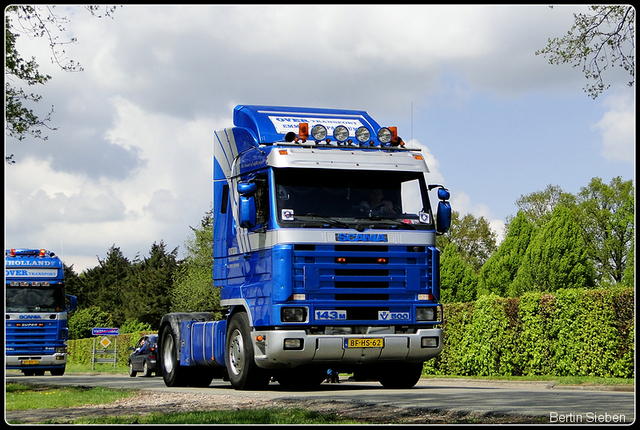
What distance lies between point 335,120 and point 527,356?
11.5 metres

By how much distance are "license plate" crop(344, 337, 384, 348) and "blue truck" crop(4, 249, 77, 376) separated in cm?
1735

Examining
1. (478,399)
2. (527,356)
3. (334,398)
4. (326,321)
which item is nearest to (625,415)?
(478,399)

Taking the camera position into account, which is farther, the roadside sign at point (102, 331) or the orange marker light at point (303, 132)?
the roadside sign at point (102, 331)

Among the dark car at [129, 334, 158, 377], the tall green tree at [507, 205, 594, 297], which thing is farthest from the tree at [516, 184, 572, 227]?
the dark car at [129, 334, 158, 377]

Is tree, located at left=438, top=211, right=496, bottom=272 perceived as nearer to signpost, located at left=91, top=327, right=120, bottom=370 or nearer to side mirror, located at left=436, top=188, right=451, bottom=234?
signpost, located at left=91, top=327, right=120, bottom=370

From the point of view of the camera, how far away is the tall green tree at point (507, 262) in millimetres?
53188

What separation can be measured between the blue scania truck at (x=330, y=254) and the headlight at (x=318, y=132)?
4cm

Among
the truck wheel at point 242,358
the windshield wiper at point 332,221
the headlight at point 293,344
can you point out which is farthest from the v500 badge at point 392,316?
the truck wheel at point 242,358

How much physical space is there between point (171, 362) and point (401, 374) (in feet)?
16.9

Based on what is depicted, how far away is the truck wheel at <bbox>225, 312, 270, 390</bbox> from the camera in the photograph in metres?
14.4

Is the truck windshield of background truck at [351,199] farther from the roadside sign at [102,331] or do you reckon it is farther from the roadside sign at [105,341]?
the roadside sign at [105,341]

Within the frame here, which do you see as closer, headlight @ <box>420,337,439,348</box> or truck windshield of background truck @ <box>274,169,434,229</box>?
truck windshield of background truck @ <box>274,169,434,229</box>

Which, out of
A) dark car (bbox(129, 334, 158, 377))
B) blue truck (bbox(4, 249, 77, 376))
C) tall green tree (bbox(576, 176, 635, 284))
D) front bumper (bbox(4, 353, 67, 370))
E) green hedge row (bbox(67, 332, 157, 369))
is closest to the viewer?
blue truck (bbox(4, 249, 77, 376))

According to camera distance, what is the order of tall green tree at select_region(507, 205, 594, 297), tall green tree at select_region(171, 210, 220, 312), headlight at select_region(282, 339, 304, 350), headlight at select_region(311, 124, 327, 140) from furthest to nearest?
tall green tree at select_region(171, 210, 220, 312) < tall green tree at select_region(507, 205, 594, 297) < headlight at select_region(311, 124, 327, 140) < headlight at select_region(282, 339, 304, 350)
